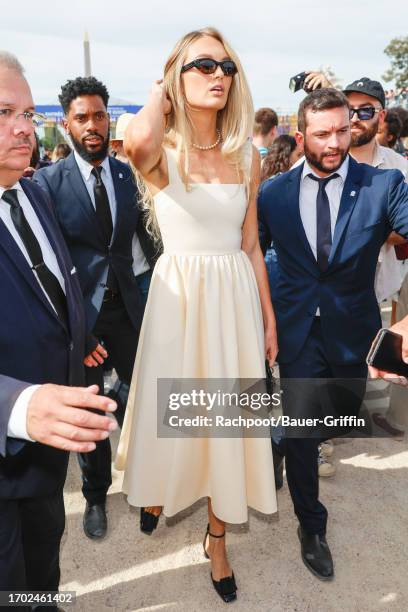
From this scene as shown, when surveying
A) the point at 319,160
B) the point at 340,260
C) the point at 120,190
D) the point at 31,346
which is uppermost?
the point at 319,160

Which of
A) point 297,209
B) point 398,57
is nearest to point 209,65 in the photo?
point 297,209

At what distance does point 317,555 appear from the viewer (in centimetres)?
275

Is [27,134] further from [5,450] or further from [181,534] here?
[181,534]

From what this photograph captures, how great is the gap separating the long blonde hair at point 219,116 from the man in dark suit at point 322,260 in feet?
1.05

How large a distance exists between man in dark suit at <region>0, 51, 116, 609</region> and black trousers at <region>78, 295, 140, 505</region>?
0.96 m

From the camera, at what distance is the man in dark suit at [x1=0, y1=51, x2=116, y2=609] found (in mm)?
1681

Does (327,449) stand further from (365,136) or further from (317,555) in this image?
(365,136)

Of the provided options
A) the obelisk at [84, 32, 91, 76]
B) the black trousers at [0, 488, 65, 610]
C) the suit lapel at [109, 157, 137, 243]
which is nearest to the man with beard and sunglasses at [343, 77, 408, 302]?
the suit lapel at [109, 157, 137, 243]

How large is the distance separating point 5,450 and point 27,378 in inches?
11.5

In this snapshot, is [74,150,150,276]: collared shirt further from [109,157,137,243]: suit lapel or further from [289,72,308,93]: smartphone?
[289,72,308,93]: smartphone

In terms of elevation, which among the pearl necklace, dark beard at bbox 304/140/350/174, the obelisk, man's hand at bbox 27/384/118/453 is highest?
the obelisk

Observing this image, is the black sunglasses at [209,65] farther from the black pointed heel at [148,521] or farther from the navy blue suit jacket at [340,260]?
the black pointed heel at [148,521]

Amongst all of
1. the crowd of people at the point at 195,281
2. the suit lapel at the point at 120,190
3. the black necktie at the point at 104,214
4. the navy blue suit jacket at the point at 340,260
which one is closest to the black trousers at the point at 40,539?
the crowd of people at the point at 195,281

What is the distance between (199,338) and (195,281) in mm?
283
